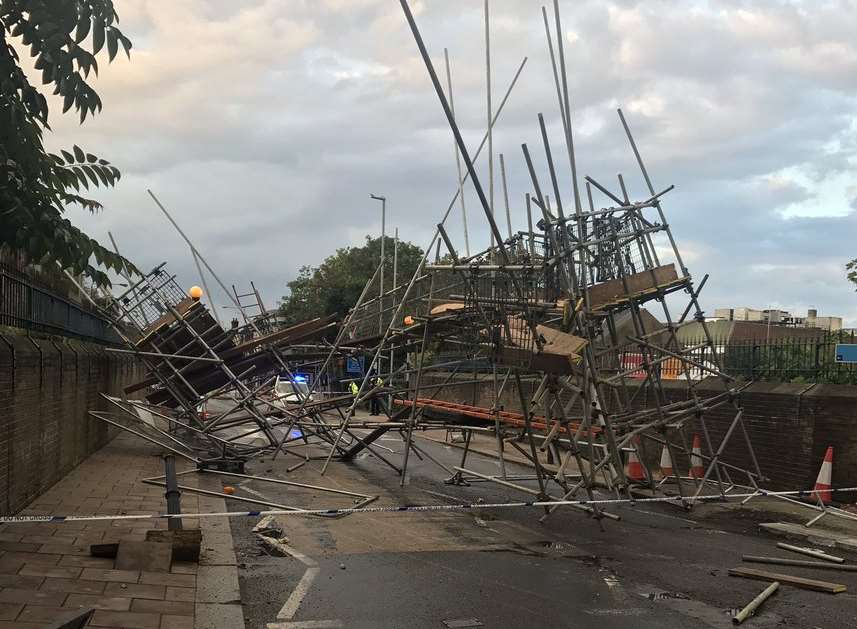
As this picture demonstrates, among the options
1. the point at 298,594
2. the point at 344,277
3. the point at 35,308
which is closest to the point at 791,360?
the point at 298,594

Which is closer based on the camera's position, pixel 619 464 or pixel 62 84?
pixel 62 84

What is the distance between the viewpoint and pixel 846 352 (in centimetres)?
1135

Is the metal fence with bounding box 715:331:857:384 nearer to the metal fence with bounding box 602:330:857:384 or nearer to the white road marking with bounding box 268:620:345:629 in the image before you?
the metal fence with bounding box 602:330:857:384

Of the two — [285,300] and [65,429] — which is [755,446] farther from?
[285,300]

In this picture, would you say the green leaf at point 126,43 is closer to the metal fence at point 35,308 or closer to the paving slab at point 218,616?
the paving slab at point 218,616

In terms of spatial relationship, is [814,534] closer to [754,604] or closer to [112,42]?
[754,604]

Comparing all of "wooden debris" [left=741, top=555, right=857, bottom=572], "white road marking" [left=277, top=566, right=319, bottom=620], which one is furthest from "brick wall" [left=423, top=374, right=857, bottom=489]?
"white road marking" [left=277, top=566, right=319, bottom=620]

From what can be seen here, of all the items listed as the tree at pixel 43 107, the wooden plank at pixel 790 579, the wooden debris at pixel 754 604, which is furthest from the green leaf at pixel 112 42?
the wooden plank at pixel 790 579

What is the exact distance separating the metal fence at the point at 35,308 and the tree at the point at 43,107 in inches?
161

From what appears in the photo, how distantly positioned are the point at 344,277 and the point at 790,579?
47.7 metres

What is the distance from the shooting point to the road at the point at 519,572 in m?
6.17

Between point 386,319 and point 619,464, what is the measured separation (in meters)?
8.74

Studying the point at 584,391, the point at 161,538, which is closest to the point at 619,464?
the point at 584,391

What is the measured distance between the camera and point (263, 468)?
48.2ft
